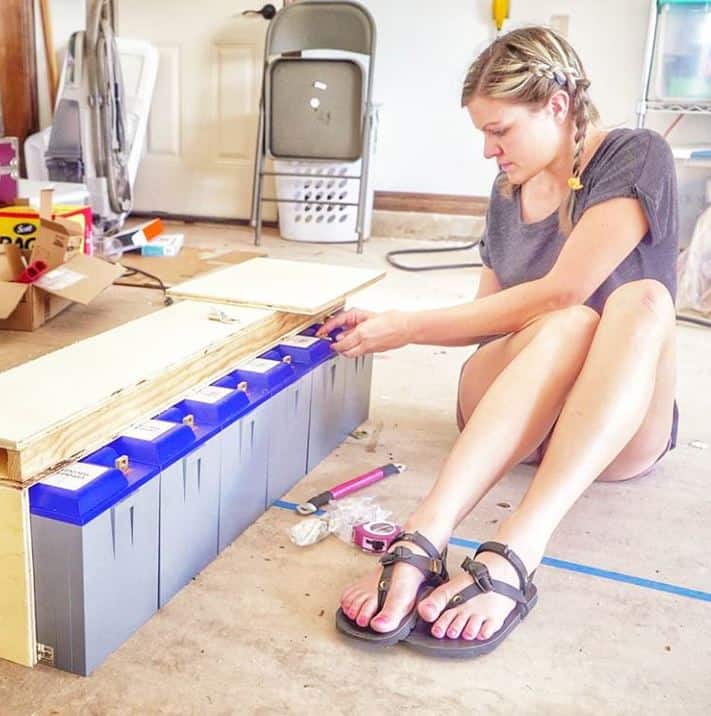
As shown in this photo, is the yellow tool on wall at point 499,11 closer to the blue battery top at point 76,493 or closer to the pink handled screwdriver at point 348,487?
the pink handled screwdriver at point 348,487

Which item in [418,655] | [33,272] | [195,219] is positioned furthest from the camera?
[195,219]

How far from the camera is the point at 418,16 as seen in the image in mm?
3326

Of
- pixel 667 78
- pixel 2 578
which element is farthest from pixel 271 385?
pixel 667 78

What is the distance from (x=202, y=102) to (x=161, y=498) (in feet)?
9.90

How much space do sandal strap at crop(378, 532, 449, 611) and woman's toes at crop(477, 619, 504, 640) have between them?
8 cm

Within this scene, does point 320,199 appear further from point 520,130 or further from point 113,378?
point 113,378

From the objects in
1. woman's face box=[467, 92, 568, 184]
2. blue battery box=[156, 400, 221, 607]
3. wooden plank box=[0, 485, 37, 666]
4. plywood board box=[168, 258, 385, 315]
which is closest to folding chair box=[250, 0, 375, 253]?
plywood board box=[168, 258, 385, 315]

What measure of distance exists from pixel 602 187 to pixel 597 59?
7.51ft

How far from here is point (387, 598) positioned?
0.91 meters

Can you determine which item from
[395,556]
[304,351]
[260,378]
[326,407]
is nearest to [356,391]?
[326,407]

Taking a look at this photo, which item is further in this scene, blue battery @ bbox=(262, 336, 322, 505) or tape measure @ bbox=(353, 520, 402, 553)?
blue battery @ bbox=(262, 336, 322, 505)

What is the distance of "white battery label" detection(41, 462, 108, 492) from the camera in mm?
806

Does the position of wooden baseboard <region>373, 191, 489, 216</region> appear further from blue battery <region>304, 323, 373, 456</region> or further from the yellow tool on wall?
blue battery <region>304, 323, 373, 456</region>

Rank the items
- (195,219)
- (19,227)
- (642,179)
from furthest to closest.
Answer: (195,219) < (19,227) < (642,179)
